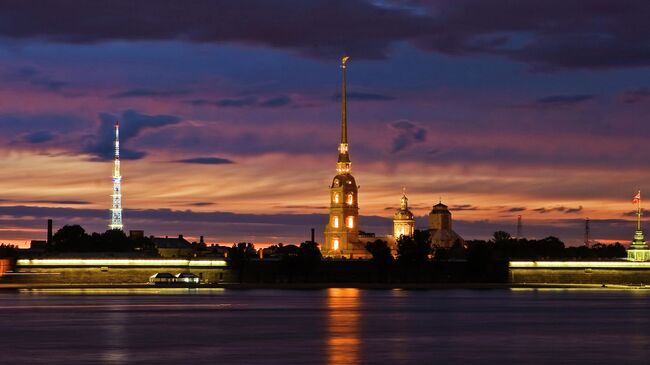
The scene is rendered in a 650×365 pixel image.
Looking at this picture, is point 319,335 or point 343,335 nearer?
point 343,335

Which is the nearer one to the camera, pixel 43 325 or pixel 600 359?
pixel 600 359

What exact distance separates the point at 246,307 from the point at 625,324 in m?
37.7

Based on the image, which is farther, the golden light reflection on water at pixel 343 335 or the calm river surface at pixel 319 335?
the calm river surface at pixel 319 335

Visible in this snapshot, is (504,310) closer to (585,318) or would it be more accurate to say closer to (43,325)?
(585,318)

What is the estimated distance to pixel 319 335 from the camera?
78312 millimetres

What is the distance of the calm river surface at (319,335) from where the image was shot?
6309 centimetres

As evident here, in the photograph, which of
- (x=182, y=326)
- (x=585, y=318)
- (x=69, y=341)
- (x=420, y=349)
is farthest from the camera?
(x=585, y=318)

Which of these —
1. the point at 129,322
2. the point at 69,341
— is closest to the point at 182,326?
the point at 129,322

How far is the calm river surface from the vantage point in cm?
6309

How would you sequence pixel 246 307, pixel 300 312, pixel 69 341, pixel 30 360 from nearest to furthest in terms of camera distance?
pixel 30 360 → pixel 69 341 → pixel 300 312 → pixel 246 307

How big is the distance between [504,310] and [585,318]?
649 inches

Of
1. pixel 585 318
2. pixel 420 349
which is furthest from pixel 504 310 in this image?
pixel 420 349

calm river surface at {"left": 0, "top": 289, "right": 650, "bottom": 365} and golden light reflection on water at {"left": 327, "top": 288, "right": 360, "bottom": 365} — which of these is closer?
golden light reflection on water at {"left": 327, "top": 288, "right": 360, "bottom": 365}

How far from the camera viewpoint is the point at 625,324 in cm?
9144
